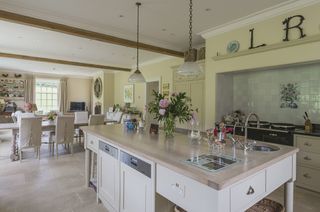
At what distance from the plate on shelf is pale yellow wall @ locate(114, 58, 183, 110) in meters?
2.26

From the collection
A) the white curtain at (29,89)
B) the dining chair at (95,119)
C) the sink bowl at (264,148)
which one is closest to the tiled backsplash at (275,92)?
the sink bowl at (264,148)

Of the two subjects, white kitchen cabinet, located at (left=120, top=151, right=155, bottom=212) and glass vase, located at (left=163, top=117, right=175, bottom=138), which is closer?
white kitchen cabinet, located at (left=120, top=151, right=155, bottom=212)

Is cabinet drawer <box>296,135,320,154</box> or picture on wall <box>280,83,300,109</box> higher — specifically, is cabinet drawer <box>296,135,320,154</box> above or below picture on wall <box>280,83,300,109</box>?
below

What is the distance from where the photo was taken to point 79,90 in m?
11.5

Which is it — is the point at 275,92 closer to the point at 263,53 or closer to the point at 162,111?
the point at 263,53

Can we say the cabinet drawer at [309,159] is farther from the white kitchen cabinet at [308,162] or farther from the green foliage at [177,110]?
the green foliage at [177,110]

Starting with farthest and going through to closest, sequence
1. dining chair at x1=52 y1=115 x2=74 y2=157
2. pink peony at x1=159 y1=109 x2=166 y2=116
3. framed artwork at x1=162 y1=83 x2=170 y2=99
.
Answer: framed artwork at x1=162 y1=83 x2=170 y2=99 → dining chair at x1=52 y1=115 x2=74 y2=157 → pink peony at x1=159 y1=109 x2=166 y2=116

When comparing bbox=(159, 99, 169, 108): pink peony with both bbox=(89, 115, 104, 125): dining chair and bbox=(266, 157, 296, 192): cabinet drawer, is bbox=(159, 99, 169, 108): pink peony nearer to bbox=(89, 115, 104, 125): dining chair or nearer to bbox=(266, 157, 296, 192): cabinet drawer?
bbox=(266, 157, 296, 192): cabinet drawer

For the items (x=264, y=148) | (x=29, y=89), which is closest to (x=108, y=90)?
(x=29, y=89)

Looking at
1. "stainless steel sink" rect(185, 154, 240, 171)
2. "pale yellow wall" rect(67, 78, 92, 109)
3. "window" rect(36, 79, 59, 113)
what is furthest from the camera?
"pale yellow wall" rect(67, 78, 92, 109)

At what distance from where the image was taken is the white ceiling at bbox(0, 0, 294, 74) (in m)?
3.10

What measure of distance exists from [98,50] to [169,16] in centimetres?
309

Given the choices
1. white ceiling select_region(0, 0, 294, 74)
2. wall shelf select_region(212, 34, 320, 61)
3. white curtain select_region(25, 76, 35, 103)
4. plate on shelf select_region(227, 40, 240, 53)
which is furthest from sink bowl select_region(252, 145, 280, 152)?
white curtain select_region(25, 76, 35, 103)

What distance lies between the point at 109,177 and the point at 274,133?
101 inches
